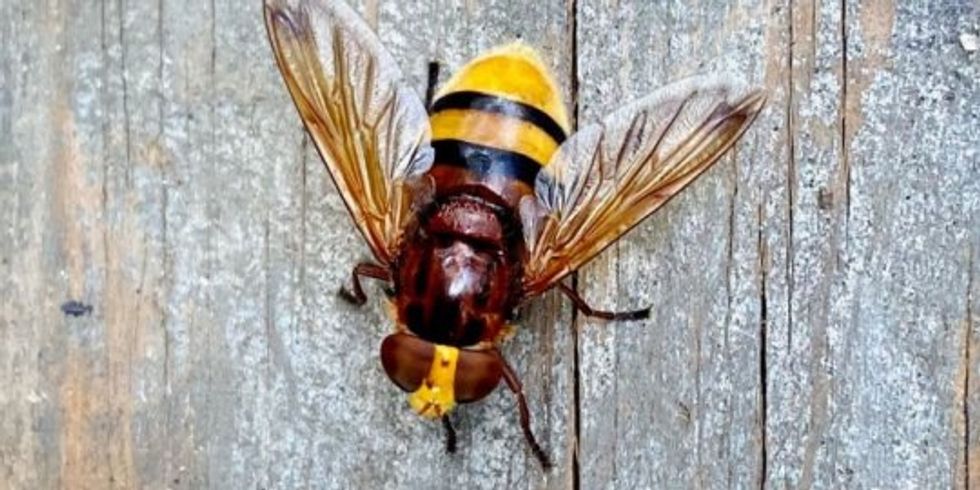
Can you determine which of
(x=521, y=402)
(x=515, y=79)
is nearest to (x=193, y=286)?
(x=521, y=402)

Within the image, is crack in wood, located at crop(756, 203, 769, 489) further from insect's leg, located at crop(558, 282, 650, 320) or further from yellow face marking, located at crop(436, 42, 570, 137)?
yellow face marking, located at crop(436, 42, 570, 137)

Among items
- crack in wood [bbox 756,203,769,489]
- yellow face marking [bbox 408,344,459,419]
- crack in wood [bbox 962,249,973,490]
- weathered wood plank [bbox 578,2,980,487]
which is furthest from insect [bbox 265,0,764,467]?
crack in wood [bbox 962,249,973,490]

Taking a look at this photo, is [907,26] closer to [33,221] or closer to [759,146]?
[759,146]

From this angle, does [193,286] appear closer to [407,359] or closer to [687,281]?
[407,359]

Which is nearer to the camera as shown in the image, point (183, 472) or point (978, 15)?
point (978, 15)

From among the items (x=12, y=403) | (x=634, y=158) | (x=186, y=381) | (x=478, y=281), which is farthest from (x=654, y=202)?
(x=12, y=403)

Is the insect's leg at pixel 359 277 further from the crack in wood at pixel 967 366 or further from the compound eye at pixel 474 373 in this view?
the crack in wood at pixel 967 366

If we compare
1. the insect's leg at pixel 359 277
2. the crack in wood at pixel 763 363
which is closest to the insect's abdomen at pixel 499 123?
the insect's leg at pixel 359 277
